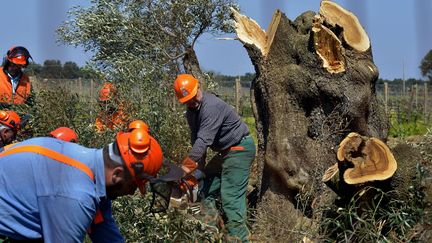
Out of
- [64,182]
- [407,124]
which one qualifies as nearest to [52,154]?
[64,182]

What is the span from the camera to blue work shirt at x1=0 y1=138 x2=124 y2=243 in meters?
3.48

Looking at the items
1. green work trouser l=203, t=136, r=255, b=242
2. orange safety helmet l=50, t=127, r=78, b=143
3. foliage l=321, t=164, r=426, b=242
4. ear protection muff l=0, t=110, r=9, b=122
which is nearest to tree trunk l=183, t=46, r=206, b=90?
green work trouser l=203, t=136, r=255, b=242

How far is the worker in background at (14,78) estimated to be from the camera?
9000mm

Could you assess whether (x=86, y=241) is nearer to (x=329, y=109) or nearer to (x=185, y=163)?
(x=185, y=163)

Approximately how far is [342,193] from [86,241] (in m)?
2.01

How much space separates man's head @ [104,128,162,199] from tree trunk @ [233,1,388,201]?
3.78 m

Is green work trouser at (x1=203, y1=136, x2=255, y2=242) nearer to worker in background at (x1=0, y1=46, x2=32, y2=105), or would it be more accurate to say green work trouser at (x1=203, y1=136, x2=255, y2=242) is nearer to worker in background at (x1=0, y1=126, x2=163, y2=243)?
worker in background at (x1=0, y1=46, x2=32, y2=105)

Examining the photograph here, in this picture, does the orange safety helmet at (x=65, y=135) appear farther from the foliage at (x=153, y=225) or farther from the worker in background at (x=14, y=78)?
the worker in background at (x=14, y=78)

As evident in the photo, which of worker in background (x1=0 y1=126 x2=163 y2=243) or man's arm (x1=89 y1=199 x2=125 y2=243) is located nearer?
worker in background (x1=0 y1=126 x2=163 y2=243)

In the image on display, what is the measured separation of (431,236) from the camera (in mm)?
5469

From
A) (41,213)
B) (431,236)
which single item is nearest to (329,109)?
(431,236)

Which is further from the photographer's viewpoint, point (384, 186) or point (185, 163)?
point (185, 163)

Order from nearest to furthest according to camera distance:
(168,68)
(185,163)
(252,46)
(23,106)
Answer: (185,163) → (252,46) → (23,106) → (168,68)

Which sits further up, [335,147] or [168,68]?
[168,68]
